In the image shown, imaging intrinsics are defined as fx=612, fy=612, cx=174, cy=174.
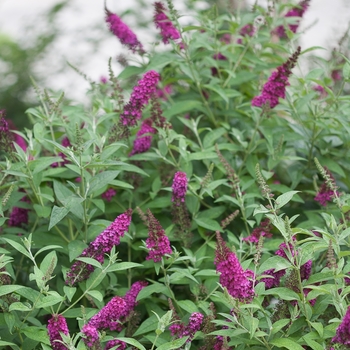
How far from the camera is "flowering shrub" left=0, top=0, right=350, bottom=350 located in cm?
204

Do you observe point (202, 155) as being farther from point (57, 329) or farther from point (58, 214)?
point (57, 329)

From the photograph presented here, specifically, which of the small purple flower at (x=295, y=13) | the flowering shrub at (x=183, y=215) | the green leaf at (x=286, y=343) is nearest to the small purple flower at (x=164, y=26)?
the flowering shrub at (x=183, y=215)

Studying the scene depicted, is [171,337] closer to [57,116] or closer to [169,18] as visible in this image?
[57,116]

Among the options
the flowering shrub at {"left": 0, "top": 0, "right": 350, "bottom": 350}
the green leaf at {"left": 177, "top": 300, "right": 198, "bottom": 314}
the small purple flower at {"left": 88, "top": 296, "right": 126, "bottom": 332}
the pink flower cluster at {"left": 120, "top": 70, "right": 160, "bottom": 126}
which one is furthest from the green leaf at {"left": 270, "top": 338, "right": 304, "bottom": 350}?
the pink flower cluster at {"left": 120, "top": 70, "right": 160, "bottom": 126}

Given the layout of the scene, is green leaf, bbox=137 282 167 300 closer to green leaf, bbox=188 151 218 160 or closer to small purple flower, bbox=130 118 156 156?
green leaf, bbox=188 151 218 160

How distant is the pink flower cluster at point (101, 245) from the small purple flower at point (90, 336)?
0.31 m

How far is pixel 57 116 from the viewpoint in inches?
117

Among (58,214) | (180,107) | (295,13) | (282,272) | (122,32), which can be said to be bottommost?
(282,272)

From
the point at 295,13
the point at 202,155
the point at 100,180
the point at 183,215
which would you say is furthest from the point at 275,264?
the point at 295,13

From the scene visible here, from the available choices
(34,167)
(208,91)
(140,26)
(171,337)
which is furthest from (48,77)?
(171,337)

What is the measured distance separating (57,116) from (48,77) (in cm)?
713

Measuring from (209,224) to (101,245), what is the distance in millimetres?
665

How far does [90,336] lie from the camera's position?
198 cm

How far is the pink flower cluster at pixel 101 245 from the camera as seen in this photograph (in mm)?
2178
